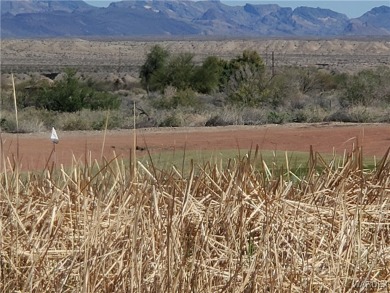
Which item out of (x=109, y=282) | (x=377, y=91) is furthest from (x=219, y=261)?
(x=377, y=91)

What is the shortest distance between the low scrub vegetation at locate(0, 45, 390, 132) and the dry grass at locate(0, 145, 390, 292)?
21.0 metres

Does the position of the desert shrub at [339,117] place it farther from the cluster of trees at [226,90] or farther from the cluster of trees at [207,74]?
the cluster of trees at [207,74]

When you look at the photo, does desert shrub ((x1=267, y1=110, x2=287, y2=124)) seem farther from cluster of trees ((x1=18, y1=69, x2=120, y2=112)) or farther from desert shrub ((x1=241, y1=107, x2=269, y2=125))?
cluster of trees ((x1=18, y1=69, x2=120, y2=112))

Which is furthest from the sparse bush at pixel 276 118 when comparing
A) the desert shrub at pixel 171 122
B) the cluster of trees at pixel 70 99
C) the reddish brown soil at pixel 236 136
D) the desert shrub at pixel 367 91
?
the cluster of trees at pixel 70 99

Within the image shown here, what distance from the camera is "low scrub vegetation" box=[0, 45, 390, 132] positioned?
28.0 m

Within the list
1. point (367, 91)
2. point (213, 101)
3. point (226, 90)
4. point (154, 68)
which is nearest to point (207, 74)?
point (226, 90)

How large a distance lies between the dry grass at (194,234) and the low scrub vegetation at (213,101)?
21.0 meters

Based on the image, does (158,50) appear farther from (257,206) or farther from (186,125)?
(257,206)

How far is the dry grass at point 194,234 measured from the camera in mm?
4105

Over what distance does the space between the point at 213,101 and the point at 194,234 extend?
105 ft

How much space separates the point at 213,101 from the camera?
36.2 metres

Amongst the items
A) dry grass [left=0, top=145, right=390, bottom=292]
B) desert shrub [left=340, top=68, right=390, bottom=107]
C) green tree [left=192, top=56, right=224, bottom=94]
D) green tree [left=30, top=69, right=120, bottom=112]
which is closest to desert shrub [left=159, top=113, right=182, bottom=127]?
green tree [left=30, top=69, right=120, bottom=112]

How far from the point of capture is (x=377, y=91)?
3331cm

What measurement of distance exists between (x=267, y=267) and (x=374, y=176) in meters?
1.27
